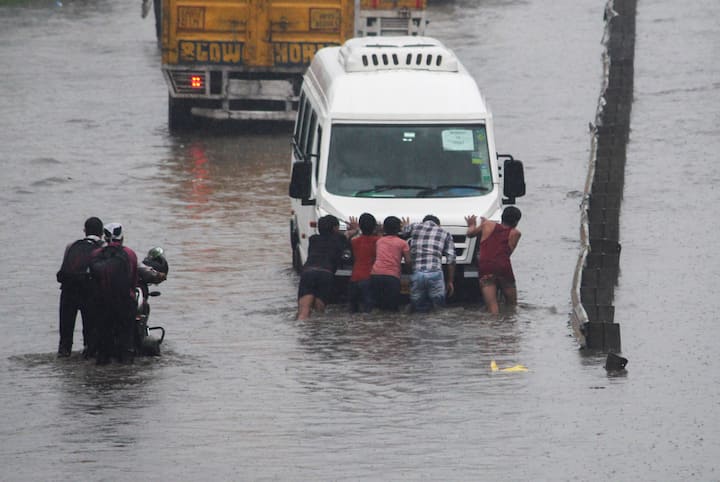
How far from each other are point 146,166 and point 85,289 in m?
12.7

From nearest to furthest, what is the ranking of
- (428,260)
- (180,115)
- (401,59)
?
(428,260), (401,59), (180,115)

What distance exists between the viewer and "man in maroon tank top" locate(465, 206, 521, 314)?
17859 mm

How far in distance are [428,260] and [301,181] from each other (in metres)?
1.71

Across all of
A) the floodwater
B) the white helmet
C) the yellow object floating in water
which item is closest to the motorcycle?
the floodwater

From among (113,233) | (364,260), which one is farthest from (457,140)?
(113,233)

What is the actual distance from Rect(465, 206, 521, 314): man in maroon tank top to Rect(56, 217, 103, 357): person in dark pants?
4184mm

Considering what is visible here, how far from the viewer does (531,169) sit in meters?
28.0

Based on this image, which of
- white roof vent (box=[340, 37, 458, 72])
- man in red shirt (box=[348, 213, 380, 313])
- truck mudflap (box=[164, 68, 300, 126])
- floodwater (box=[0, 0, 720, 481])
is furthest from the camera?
truck mudflap (box=[164, 68, 300, 126])

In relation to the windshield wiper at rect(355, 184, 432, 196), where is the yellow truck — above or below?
above

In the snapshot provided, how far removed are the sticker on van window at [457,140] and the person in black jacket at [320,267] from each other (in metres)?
1.71

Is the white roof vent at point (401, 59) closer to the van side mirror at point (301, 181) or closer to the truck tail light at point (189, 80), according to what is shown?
the van side mirror at point (301, 181)

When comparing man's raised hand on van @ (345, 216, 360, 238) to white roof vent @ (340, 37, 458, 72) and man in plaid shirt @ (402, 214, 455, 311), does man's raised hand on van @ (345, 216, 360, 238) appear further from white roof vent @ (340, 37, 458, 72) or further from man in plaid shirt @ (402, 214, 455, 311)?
white roof vent @ (340, 37, 458, 72)

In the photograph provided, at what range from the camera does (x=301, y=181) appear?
720 inches

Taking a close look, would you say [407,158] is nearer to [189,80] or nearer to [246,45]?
[246,45]
